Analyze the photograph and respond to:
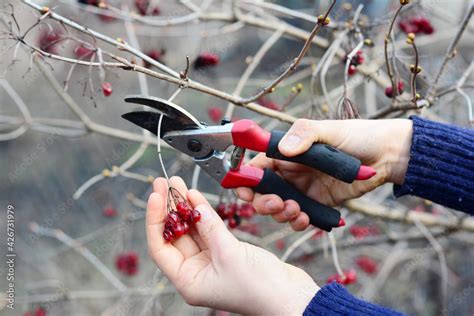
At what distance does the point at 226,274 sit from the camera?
151 centimetres

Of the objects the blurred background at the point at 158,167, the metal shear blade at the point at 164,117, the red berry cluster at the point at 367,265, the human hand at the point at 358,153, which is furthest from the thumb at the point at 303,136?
the red berry cluster at the point at 367,265

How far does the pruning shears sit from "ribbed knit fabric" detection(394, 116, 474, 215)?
9.9 inches

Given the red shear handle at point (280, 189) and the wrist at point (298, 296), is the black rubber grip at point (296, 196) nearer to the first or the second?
the red shear handle at point (280, 189)

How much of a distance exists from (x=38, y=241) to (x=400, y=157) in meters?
2.99

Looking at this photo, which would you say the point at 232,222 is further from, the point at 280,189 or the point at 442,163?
the point at 442,163

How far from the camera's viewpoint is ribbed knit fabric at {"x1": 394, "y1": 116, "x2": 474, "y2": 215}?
5.84 ft

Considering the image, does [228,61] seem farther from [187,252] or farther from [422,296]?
[187,252]

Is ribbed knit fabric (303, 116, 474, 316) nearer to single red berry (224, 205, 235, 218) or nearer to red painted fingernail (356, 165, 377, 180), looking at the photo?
red painted fingernail (356, 165, 377, 180)

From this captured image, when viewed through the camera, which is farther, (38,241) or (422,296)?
(38,241)

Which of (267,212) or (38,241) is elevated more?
(267,212)

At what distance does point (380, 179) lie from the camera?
1926 millimetres

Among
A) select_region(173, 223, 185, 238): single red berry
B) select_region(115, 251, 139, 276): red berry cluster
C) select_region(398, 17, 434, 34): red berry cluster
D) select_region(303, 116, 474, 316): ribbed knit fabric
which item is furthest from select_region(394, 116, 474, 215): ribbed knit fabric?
select_region(115, 251, 139, 276): red berry cluster

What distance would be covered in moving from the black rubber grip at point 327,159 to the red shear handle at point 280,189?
0.68ft

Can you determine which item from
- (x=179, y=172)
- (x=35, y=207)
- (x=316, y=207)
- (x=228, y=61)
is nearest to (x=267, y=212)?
(x=316, y=207)
